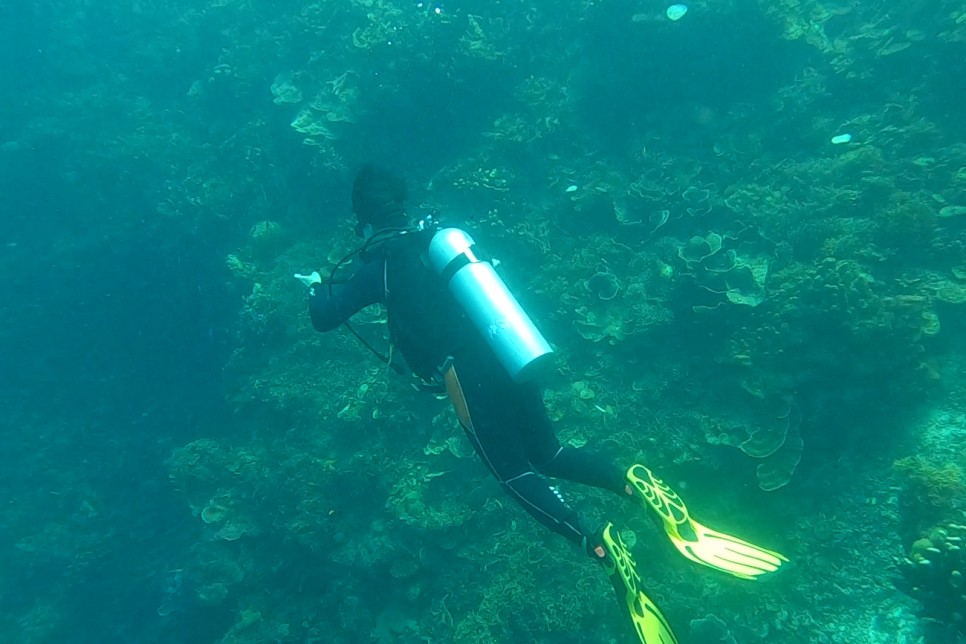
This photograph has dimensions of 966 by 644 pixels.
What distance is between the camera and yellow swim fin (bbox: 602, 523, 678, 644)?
129 inches

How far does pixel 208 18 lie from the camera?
13.3m

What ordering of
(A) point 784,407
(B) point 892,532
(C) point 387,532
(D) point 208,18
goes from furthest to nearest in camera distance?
(D) point 208,18 → (C) point 387,532 → (A) point 784,407 → (B) point 892,532

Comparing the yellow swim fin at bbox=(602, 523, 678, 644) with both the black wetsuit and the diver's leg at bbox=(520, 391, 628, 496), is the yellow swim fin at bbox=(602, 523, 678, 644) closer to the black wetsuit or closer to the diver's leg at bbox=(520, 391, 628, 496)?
the black wetsuit

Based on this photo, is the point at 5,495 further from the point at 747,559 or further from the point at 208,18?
the point at 747,559

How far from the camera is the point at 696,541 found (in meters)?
3.57

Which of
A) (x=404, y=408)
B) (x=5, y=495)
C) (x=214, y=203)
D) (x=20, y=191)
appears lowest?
(x=404, y=408)

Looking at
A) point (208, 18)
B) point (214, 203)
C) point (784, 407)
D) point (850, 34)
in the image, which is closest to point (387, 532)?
point (784, 407)

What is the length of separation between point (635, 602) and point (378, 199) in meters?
3.51

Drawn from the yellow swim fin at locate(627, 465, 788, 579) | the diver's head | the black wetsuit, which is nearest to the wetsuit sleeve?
the black wetsuit

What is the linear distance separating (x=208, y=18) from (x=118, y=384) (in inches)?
410

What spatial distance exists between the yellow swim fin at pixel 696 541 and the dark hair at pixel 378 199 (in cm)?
274

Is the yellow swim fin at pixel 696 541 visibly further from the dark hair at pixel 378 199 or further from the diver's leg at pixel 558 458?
the dark hair at pixel 378 199

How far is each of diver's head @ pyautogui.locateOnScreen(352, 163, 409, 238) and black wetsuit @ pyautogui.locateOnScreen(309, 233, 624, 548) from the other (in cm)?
20

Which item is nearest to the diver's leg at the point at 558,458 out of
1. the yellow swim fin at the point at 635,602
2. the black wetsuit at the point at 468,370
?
the black wetsuit at the point at 468,370
